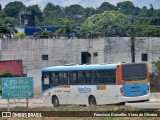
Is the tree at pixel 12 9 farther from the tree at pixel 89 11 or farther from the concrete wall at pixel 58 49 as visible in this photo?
the concrete wall at pixel 58 49

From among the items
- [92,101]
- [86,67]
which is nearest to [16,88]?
[86,67]

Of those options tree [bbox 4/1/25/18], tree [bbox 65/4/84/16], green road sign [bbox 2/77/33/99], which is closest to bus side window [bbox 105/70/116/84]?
green road sign [bbox 2/77/33/99]

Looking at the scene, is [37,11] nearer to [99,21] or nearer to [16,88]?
[99,21]

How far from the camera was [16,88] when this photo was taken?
96.9 feet

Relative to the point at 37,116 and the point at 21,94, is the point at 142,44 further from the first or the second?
the point at 37,116

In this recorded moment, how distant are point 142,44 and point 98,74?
2776cm

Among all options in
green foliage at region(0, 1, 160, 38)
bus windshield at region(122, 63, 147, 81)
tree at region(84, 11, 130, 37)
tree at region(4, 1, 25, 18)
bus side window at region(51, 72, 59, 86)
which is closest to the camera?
bus windshield at region(122, 63, 147, 81)

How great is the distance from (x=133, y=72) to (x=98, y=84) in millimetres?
2391

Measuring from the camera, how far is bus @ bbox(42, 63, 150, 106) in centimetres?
3067

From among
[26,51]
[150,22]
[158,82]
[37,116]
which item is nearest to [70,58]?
[26,51]

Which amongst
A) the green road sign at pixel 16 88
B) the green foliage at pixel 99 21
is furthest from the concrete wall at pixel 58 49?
the green road sign at pixel 16 88

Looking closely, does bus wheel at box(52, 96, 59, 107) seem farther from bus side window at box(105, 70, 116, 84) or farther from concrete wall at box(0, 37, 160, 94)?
concrete wall at box(0, 37, 160, 94)

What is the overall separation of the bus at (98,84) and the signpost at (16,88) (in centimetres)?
436

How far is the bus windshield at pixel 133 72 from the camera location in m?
30.6
